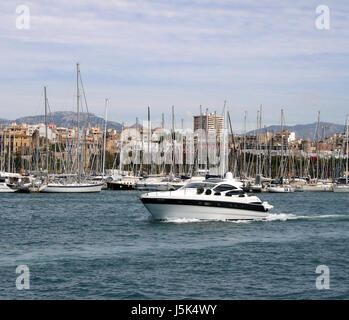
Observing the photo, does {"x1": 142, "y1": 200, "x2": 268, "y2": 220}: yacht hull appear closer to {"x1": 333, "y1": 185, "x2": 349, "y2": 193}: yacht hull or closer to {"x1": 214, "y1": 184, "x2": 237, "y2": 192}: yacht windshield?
{"x1": 214, "y1": 184, "x2": 237, "y2": 192}: yacht windshield

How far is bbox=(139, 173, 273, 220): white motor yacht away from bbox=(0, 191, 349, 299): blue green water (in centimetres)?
62

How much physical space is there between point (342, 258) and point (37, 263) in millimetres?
10986

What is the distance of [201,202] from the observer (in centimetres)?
3253

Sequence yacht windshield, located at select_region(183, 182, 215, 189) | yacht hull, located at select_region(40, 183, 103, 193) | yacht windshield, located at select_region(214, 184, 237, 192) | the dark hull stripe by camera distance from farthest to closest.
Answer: yacht hull, located at select_region(40, 183, 103, 193), yacht windshield, located at select_region(183, 182, 215, 189), yacht windshield, located at select_region(214, 184, 237, 192), the dark hull stripe

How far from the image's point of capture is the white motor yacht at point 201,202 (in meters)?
32.5

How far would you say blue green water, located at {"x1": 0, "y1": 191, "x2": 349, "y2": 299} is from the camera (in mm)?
17375

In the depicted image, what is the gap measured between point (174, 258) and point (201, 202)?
1002 cm

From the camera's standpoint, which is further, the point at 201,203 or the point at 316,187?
the point at 316,187

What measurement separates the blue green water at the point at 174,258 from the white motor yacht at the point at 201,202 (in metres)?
0.62
